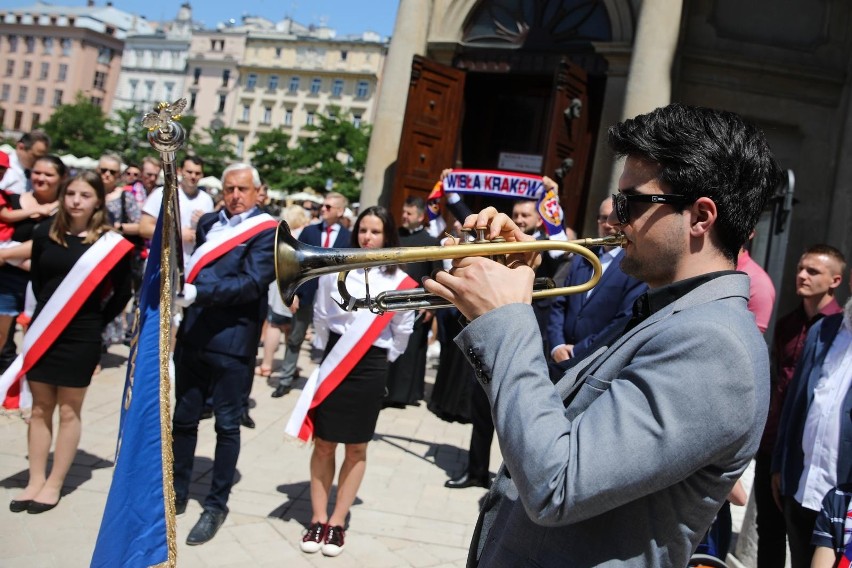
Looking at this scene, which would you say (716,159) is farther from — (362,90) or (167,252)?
(362,90)

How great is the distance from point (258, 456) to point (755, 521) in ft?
12.5

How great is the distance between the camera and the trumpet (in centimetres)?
195

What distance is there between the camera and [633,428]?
1.48 m

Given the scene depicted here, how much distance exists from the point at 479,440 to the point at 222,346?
89.9 inches

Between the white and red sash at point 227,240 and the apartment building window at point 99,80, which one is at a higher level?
the apartment building window at point 99,80

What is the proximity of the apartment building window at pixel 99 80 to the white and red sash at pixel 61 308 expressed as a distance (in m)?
111

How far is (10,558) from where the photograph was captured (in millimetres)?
4191

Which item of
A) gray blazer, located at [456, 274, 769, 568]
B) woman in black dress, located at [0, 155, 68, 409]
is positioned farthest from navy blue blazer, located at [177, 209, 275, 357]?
gray blazer, located at [456, 274, 769, 568]

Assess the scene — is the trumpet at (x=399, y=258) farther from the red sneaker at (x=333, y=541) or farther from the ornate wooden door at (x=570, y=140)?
the ornate wooden door at (x=570, y=140)

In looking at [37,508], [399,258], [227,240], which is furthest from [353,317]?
[399,258]

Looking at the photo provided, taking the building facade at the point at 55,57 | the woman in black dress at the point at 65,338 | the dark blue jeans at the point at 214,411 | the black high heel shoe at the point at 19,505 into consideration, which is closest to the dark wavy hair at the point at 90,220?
the woman in black dress at the point at 65,338

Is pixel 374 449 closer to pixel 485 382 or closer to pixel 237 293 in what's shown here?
pixel 237 293

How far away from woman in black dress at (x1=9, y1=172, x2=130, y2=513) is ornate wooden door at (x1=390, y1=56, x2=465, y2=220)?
5945 mm

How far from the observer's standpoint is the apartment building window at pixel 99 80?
105m
